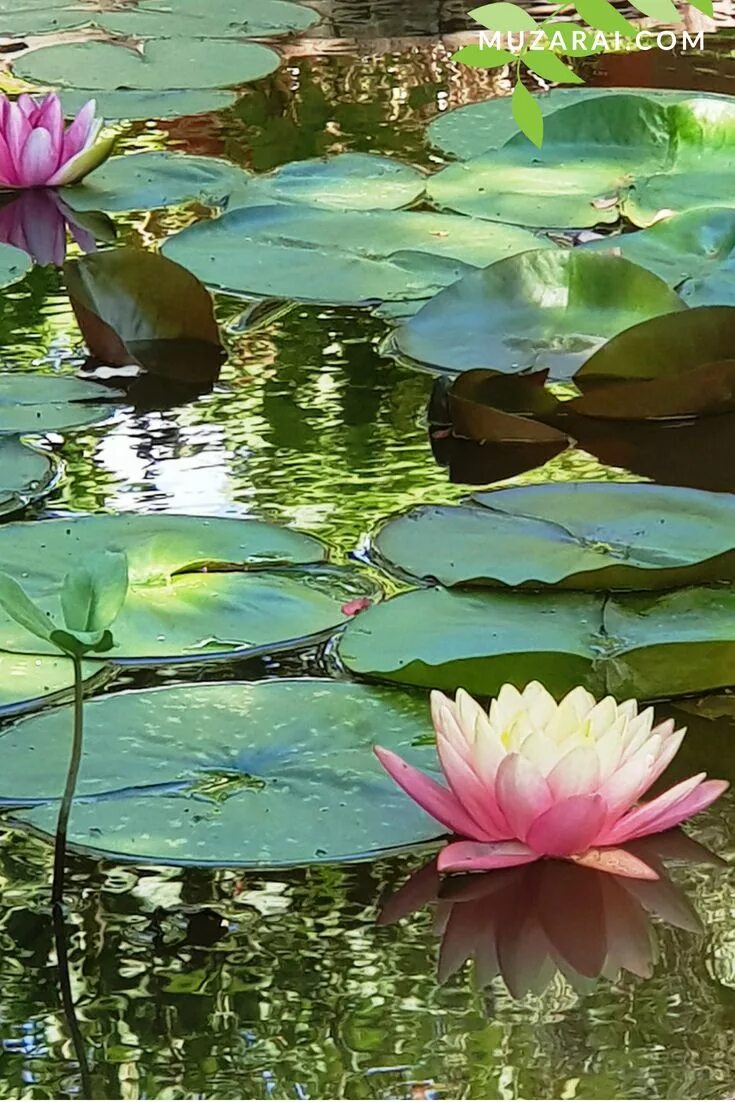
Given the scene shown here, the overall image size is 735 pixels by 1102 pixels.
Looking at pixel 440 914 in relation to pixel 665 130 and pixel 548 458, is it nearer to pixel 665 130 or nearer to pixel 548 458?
pixel 548 458

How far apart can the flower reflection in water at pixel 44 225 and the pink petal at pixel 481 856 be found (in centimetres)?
140

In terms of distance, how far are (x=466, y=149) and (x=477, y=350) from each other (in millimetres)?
850

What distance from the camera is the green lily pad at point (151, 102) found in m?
A: 2.97

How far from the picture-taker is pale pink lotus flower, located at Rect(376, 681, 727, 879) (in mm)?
1071

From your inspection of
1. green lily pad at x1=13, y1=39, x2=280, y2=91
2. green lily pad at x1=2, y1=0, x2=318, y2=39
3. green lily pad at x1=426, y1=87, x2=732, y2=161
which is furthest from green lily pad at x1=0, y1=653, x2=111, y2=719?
green lily pad at x1=2, y1=0, x2=318, y2=39

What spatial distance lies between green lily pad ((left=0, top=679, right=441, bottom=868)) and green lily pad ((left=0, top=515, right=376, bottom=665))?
83 millimetres

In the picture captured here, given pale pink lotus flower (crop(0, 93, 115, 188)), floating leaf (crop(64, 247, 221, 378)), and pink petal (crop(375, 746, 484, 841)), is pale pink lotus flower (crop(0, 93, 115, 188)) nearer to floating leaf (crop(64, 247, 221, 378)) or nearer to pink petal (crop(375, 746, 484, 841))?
floating leaf (crop(64, 247, 221, 378))

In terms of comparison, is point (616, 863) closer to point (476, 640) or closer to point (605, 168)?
point (476, 640)

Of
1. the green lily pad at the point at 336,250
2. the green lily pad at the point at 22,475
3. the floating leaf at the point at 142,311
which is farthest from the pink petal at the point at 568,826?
the green lily pad at the point at 336,250

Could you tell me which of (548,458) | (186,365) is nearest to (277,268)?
(186,365)

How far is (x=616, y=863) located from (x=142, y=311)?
110 cm

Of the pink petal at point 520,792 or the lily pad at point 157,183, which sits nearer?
the pink petal at point 520,792

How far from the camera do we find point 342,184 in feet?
8.39

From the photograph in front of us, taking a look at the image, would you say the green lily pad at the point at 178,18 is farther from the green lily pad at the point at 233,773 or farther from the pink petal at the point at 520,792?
the pink petal at the point at 520,792
